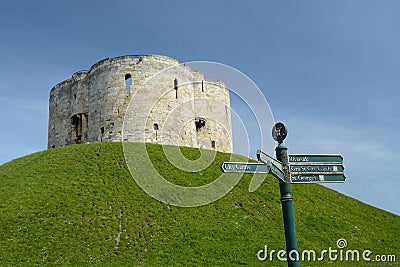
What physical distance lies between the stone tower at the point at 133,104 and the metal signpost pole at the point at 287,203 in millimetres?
32183

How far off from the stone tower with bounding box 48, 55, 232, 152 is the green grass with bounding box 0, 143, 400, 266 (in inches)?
358

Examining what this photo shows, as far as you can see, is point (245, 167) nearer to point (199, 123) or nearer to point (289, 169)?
point (289, 169)

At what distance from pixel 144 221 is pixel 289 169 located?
54.0 feet

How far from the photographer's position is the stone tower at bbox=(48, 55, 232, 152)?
4091 cm

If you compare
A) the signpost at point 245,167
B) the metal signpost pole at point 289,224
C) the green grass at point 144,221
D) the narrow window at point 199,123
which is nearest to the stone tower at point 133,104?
the narrow window at point 199,123

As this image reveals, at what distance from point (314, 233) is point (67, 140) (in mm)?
33207

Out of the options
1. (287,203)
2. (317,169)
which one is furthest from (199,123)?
(287,203)

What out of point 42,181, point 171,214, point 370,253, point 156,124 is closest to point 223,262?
point 171,214

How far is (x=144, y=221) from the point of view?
76.7ft

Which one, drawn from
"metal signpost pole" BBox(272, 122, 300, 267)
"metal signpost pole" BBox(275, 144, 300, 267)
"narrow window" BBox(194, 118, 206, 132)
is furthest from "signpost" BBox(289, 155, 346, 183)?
"narrow window" BBox(194, 118, 206, 132)

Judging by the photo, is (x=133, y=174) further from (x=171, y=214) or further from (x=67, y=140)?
(x=67, y=140)

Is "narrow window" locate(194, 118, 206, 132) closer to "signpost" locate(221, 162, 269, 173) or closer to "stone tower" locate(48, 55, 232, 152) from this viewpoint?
"stone tower" locate(48, 55, 232, 152)

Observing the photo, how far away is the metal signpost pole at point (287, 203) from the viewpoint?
761 centimetres

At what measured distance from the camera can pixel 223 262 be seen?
19281 mm
